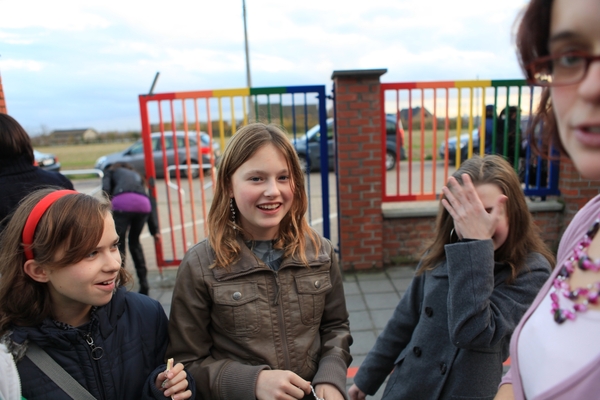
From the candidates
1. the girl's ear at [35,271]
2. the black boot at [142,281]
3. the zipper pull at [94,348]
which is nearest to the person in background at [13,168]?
the girl's ear at [35,271]

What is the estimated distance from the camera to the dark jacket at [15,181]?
254 centimetres

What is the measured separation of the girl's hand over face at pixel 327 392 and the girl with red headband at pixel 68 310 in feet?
1.43

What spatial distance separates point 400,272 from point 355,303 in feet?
3.12

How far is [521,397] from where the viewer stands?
0.82 m

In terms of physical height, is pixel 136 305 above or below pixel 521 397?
below

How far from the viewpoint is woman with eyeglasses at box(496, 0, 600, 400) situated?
0.61 metres

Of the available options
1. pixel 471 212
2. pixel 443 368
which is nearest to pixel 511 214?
pixel 471 212

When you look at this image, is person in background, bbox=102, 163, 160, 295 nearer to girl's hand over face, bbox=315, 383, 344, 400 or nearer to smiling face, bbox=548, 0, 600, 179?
girl's hand over face, bbox=315, 383, 344, 400

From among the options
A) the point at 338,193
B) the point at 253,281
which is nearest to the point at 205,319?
the point at 253,281

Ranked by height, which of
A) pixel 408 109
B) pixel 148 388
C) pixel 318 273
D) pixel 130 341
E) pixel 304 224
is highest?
pixel 408 109

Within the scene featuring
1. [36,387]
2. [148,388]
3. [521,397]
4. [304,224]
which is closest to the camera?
[521,397]

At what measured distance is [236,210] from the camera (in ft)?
5.31

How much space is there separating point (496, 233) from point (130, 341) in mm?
1353

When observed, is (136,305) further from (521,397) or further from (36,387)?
(521,397)
